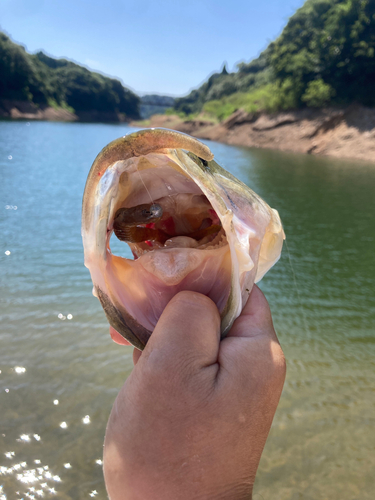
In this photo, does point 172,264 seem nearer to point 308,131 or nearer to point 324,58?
point 308,131

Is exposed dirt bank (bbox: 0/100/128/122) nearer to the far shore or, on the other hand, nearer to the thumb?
the far shore

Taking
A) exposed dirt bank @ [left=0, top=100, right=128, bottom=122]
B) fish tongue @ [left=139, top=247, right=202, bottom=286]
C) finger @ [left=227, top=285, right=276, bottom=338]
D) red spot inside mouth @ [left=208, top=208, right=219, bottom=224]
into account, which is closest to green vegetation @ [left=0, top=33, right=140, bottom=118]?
exposed dirt bank @ [left=0, top=100, right=128, bottom=122]

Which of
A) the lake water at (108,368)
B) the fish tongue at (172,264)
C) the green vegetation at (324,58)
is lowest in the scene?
the lake water at (108,368)

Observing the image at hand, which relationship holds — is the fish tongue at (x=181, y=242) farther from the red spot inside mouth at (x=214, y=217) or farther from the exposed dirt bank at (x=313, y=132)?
the exposed dirt bank at (x=313, y=132)

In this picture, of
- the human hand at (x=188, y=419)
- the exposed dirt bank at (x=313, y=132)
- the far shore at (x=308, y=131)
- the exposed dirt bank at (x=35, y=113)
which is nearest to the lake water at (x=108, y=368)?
the human hand at (x=188, y=419)

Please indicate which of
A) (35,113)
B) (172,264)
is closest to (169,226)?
(172,264)

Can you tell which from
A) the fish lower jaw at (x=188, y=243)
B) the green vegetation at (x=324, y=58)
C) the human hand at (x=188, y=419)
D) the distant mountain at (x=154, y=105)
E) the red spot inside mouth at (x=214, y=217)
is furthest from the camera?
the distant mountain at (x=154, y=105)
